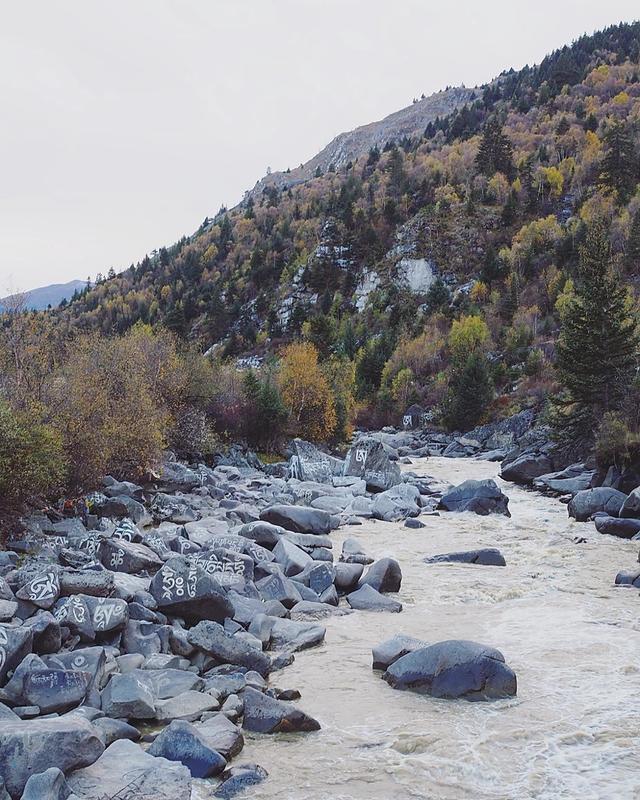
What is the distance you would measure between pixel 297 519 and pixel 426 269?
272ft

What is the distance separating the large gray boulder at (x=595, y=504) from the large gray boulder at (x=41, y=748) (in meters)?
19.6

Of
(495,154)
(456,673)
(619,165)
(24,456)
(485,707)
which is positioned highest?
(495,154)

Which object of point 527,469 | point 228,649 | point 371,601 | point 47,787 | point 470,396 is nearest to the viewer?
point 47,787

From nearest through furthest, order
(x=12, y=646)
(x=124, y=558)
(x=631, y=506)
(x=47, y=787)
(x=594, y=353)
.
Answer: (x=47, y=787)
(x=12, y=646)
(x=124, y=558)
(x=631, y=506)
(x=594, y=353)

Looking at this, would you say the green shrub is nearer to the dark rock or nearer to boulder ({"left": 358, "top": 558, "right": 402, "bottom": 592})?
boulder ({"left": 358, "top": 558, "right": 402, "bottom": 592})

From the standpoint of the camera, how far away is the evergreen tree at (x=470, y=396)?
63812mm

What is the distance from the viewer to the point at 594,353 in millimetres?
33344

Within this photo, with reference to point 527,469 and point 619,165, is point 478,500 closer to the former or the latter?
point 527,469

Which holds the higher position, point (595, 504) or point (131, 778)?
point (131, 778)

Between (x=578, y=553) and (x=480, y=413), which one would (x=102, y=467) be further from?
(x=480, y=413)

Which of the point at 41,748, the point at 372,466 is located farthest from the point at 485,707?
the point at 372,466

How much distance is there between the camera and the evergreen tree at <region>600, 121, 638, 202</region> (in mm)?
88500

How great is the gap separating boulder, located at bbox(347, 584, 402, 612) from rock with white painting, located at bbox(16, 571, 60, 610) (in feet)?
19.0

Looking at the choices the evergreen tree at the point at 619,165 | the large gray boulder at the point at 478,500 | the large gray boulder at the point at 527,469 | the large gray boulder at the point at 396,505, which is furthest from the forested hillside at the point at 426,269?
the large gray boulder at the point at 396,505
